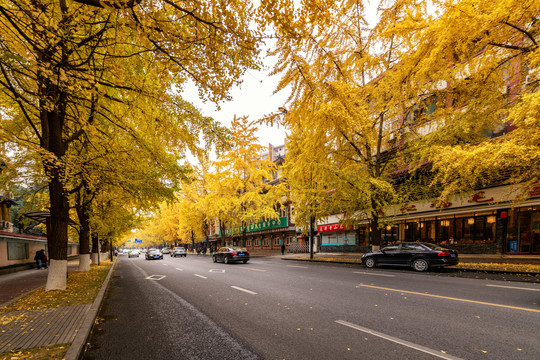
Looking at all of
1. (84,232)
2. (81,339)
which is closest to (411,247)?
(81,339)

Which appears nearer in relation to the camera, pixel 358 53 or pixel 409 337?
pixel 409 337

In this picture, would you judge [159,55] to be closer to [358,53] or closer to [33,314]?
[33,314]

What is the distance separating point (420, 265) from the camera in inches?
492

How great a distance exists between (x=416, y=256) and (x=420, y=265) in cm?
44

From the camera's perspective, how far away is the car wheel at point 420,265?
12.2 metres

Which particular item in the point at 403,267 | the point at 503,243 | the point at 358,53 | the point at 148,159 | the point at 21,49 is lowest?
the point at 403,267

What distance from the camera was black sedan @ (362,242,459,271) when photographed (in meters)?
11.9

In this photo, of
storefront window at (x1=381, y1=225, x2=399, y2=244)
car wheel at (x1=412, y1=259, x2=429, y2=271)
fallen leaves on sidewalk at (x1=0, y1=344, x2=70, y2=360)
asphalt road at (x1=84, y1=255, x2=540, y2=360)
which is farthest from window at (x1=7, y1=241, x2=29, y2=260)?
storefront window at (x1=381, y1=225, x2=399, y2=244)

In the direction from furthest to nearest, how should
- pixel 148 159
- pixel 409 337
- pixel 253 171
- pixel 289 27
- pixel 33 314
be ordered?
pixel 253 171 < pixel 148 159 < pixel 33 314 < pixel 289 27 < pixel 409 337

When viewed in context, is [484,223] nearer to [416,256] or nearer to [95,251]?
[416,256]

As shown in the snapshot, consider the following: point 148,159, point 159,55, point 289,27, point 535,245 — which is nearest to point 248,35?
point 289,27

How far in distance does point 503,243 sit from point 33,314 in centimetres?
2214

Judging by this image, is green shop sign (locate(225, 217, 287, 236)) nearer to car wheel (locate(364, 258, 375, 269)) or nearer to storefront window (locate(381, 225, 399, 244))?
storefront window (locate(381, 225, 399, 244))

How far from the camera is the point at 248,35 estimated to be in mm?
5039
